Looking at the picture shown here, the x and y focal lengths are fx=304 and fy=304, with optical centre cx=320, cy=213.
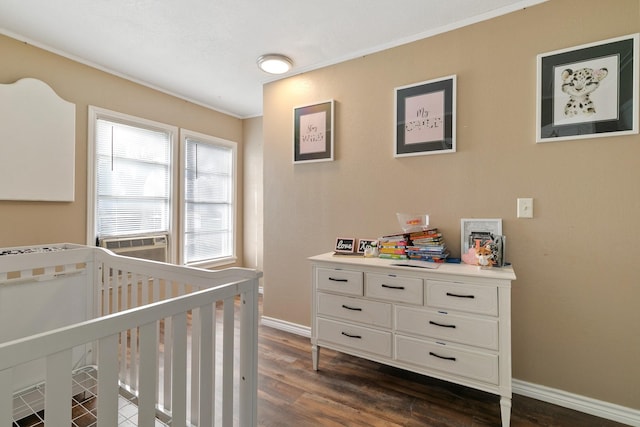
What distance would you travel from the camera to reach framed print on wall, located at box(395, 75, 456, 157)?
206 cm

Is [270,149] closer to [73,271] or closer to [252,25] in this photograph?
[252,25]

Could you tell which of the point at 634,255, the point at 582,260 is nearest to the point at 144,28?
the point at 582,260

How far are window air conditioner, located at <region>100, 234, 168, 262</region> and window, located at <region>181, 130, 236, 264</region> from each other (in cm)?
29

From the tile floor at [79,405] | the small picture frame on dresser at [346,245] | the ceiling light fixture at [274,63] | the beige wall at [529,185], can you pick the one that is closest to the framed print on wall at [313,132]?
the beige wall at [529,185]

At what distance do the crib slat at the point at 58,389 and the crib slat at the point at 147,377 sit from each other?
17cm

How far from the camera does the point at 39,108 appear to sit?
2256 millimetres

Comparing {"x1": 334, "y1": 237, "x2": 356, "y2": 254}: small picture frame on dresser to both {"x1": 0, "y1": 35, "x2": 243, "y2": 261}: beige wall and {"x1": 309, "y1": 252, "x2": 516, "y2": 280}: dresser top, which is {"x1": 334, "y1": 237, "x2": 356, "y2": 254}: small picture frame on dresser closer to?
{"x1": 309, "y1": 252, "x2": 516, "y2": 280}: dresser top

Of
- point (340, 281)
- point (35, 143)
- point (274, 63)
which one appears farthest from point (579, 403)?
point (35, 143)

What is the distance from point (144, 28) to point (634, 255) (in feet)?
10.7

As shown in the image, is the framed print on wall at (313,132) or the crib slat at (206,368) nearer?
the crib slat at (206,368)

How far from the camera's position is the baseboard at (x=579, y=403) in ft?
5.27

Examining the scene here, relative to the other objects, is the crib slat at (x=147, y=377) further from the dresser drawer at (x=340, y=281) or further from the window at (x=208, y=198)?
the window at (x=208, y=198)

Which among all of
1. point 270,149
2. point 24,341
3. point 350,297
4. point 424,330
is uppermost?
point 270,149

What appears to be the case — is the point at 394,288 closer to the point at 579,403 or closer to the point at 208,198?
the point at 579,403
